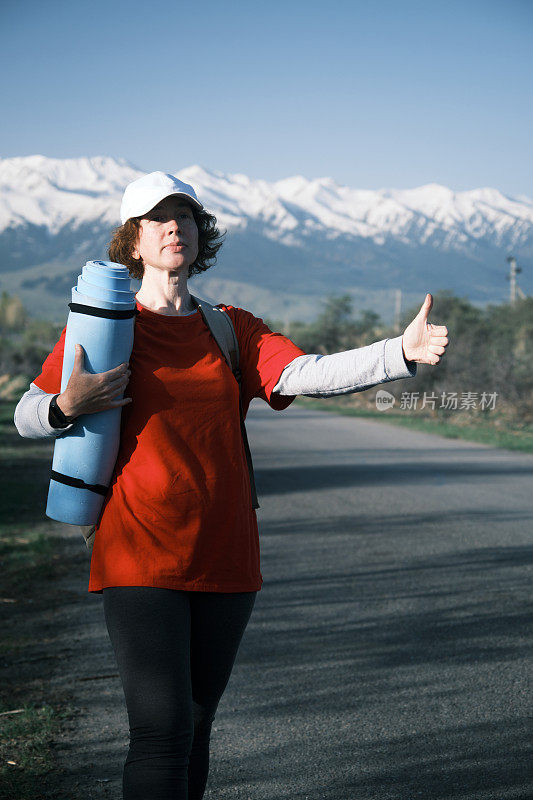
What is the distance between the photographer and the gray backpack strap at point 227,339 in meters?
2.61

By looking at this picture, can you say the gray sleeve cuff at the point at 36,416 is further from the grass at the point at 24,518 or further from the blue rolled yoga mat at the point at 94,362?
the grass at the point at 24,518

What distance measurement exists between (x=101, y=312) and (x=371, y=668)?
2.93 meters

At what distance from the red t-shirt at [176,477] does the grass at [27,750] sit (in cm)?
128

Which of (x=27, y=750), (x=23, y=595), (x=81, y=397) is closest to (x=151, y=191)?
(x=81, y=397)

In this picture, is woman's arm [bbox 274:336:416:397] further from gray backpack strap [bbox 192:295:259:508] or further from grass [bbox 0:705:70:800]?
grass [bbox 0:705:70:800]

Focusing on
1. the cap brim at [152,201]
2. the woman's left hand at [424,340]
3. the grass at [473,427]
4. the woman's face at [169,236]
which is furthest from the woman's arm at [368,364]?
the grass at [473,427]

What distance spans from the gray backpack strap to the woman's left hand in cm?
51

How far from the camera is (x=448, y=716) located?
13.1ft

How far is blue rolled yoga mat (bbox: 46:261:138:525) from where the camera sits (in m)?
2.40

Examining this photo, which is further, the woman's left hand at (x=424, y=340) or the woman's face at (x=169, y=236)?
the woman's face at (x=169, y=236)

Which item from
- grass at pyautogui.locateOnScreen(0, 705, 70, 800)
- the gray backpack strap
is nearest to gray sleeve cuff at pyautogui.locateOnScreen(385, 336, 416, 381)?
the gray backpack strap

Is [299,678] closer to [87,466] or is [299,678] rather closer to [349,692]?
[349,692]

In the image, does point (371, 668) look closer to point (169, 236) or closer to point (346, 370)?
point (346, 370)

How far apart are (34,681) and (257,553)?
2464mm
